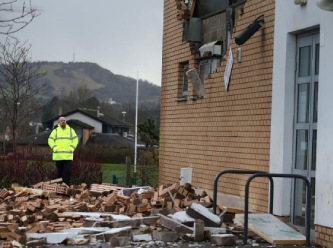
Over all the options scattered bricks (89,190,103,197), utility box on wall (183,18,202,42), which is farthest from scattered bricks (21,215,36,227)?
utility box on wall (183,18,202,42)

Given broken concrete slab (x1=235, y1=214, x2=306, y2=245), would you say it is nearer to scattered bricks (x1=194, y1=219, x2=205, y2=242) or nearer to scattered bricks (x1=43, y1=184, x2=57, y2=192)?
scattered bricks (x1=194, y1=219, x2=205, y2=242)

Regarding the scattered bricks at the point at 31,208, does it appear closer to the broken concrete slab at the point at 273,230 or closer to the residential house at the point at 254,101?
the residential house at the point at 254,101

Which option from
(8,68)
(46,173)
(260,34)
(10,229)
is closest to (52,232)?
(10,229)

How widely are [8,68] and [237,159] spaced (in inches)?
902

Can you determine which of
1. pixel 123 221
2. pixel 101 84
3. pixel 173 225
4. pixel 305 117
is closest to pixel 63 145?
pixel 123 221

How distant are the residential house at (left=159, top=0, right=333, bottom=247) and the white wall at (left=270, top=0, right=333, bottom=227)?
15 mm

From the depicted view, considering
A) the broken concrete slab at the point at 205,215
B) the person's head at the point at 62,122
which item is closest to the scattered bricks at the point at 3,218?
the broken concrete slab at the point at 205,215

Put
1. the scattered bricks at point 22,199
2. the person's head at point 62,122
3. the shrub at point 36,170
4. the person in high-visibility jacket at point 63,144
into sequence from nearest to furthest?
the scattered bricks at point 22,199
the person's head at point 62,122
the person in high-visibility jacket at point 63,144
the shrub at point 36,170

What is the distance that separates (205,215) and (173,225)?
0.57 metres

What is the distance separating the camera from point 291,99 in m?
12.8

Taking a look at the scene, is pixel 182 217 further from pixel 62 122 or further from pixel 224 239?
pixel 62 122

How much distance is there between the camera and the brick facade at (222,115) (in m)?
13.7

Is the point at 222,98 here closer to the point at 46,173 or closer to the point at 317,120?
the point at 317,120

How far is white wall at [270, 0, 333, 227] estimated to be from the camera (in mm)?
11211
